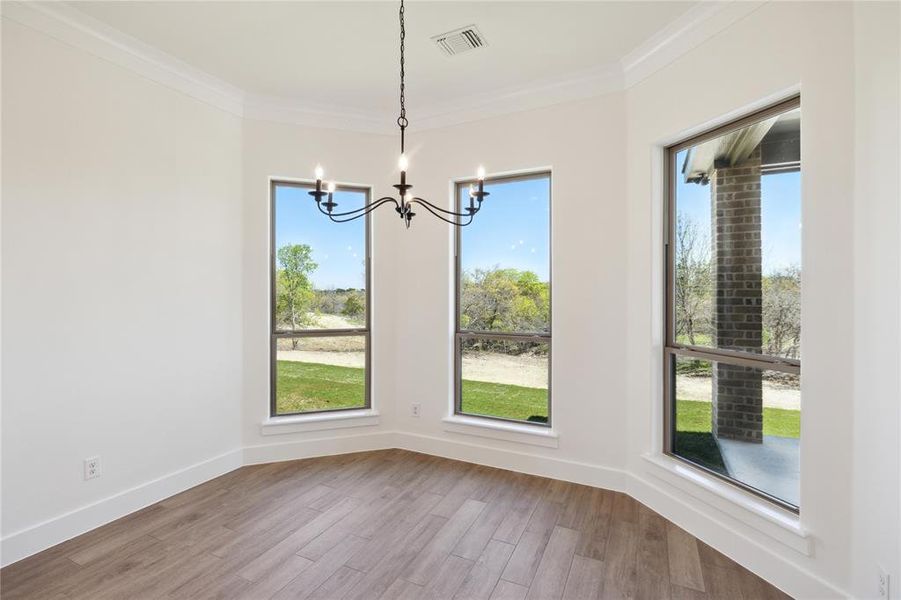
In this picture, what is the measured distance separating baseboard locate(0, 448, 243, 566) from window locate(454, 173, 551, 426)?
1955 mm

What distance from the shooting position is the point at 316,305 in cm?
395

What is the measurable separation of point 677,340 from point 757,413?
627mm

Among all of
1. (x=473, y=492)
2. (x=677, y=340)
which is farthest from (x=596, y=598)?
(x=677, y=340)

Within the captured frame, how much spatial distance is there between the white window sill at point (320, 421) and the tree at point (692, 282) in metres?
2.59

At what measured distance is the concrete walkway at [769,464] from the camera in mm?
2301

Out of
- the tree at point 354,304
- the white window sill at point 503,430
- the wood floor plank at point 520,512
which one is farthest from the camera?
the tree at point 354,304

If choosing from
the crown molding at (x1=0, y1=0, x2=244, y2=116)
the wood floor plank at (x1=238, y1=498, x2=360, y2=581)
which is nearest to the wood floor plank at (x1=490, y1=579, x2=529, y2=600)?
the wood floor plank at (x1=238, y1=498, x2=360, y2=581)

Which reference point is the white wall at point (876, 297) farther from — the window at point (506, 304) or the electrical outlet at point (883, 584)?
the window at point (506, 304)

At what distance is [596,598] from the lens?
2.09 meters

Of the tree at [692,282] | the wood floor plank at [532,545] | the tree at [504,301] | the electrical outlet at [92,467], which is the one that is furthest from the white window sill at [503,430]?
the electrical outlet at [92,467]

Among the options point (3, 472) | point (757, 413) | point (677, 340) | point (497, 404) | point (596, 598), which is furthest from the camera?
point (497, 404)

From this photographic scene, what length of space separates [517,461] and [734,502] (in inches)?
61.1

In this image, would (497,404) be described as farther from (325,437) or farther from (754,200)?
(754,200)

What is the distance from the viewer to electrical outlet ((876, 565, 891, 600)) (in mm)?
1725
